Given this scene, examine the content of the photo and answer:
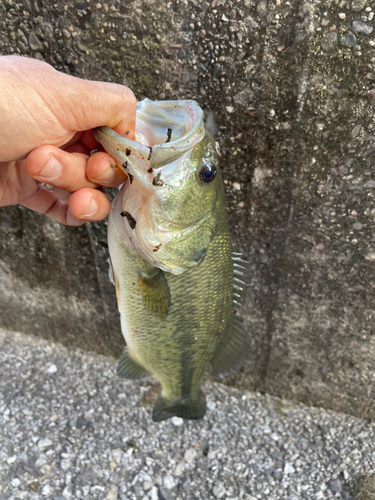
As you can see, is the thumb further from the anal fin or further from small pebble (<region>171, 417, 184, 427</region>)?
small pebble (<region>171, 417, 184, 427</region>)

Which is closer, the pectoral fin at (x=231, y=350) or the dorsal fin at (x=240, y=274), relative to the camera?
the dorsal fin at (x=240, y=274)

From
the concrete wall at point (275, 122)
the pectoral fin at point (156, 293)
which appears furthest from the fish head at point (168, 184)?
the concrete wall at point (275, 122)

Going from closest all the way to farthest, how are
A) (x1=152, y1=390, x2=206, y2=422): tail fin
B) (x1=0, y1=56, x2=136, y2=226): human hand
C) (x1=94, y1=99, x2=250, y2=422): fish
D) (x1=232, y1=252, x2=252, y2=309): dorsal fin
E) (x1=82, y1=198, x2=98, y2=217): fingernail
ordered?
(x1=0, y1=56, x2=136, y2=226): human hand, (x1=94, y1=99, x2=250, y2=422): fish, (x1=82, y1=198, x2=98, y2=217): fingernail, (x1=232, y1=252, x2=252, y2=309): dorsal fin, (x1=152, y1=390, x2=206, y2=422): tail fin

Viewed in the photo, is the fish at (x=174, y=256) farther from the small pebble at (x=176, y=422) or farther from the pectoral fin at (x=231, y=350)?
the small pebble at (x=176, y=422)

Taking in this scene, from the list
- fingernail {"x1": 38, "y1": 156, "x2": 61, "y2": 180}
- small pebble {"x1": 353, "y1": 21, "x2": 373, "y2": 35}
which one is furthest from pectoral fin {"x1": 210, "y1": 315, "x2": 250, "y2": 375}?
small pebble {"x1": 353, "y1": 21, "x2": 373, "y2": 35}

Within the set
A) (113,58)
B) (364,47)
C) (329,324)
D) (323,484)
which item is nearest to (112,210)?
(113,58)
